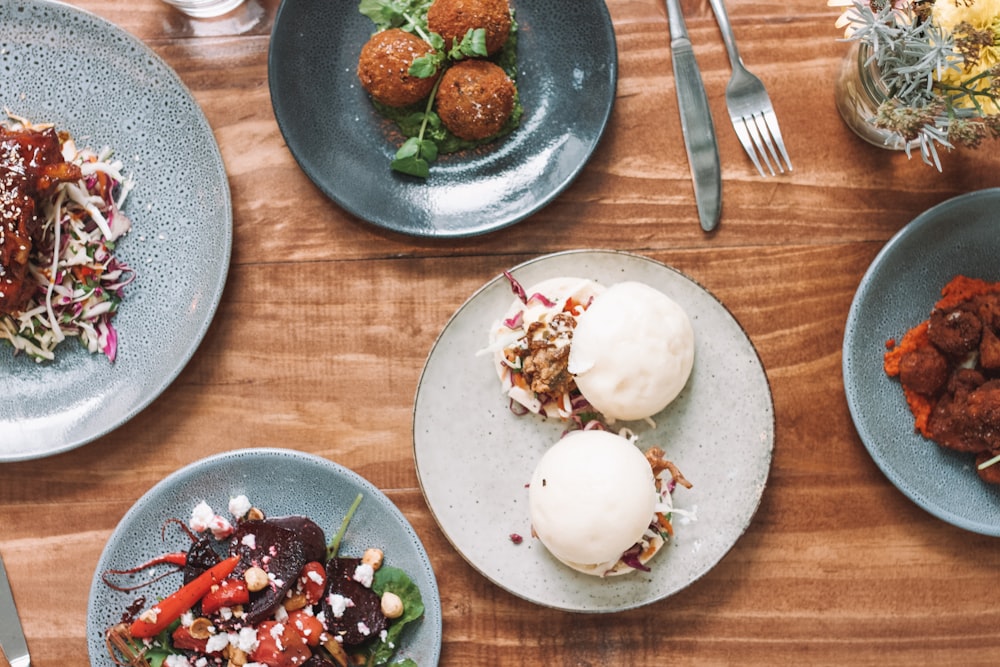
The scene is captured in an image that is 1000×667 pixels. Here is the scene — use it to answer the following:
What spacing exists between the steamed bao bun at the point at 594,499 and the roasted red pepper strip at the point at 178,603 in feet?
2.45

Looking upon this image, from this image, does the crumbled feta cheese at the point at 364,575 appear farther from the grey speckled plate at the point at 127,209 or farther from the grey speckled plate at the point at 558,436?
the grey speckled plate at the point at 127,209

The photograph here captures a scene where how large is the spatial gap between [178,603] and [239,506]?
0.83ft

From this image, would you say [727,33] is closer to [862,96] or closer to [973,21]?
→ [862,96]

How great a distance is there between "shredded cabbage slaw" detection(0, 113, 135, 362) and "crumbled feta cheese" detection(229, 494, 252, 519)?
468 millimetres

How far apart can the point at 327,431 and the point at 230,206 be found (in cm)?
59

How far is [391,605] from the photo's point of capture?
1.89 metres

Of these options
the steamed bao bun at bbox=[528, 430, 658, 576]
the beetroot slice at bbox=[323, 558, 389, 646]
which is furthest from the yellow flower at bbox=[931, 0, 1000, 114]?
the beetroot slice at bbox=[323, 558, 389, 646]

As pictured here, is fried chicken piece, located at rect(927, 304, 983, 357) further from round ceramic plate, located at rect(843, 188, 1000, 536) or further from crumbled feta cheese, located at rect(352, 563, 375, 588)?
crumbled feta cheese, located at rect(352, 563, 375, 588)

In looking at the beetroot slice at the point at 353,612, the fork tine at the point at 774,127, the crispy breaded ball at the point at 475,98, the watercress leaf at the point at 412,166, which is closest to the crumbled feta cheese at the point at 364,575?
the beetroot slice at the point at 353,612

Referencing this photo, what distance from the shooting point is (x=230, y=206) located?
1.94 meters

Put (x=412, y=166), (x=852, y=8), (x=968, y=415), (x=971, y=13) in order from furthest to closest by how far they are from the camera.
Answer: (x=412, y=166) → (x=968, y=415) → (x=852, y=8) → (x=971, y=13)

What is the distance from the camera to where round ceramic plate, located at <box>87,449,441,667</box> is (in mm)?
1929

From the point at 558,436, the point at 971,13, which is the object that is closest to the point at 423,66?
the point at 558,436

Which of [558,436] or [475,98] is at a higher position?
[475,98]
